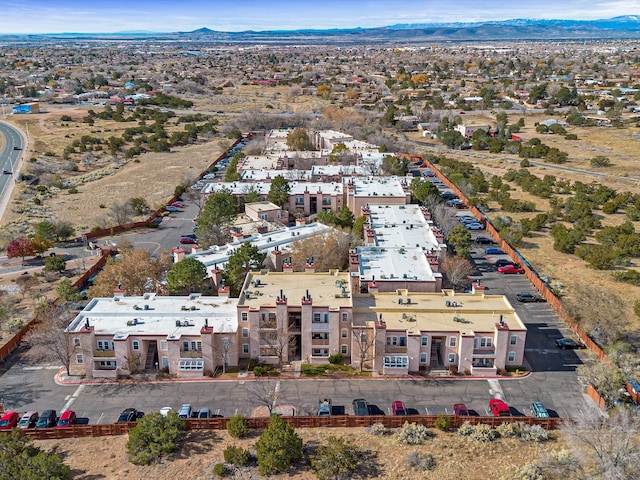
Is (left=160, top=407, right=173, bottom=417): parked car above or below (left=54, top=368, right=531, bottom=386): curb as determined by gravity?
above

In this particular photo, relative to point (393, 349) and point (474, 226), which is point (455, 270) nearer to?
point (393, 349)

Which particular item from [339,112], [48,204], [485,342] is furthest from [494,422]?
[339,112]

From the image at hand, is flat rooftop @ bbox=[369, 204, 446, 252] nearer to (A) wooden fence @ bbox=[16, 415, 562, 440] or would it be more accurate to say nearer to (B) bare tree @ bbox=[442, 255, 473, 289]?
(B) bare tree @ bbox=[442, 255, 473, 289]

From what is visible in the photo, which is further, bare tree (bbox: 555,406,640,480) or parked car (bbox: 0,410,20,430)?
parked car (bbox: 0,410,20,430)

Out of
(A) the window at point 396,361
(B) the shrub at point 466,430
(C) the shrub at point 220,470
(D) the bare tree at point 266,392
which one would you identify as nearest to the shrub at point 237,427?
(D) the bare tree at point 266,392

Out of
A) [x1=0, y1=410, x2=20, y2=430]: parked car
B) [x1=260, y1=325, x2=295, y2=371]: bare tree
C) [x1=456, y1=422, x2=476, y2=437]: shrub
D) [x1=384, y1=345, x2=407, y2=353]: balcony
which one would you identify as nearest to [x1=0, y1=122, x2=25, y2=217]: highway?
[x1=0, y1=410, x2=20, y2=430]: parked car

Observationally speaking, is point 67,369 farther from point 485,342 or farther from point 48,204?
point 48,204
